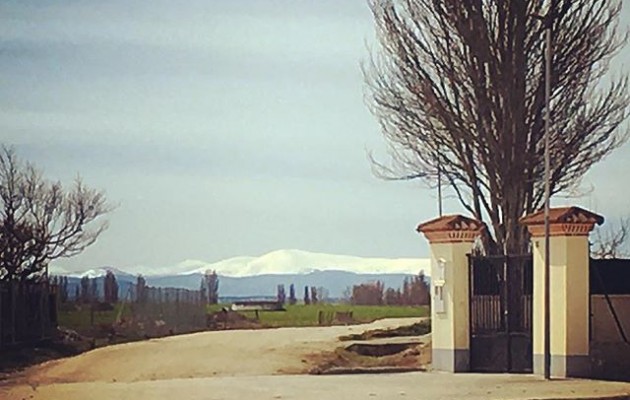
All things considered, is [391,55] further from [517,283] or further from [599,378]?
[599,378]

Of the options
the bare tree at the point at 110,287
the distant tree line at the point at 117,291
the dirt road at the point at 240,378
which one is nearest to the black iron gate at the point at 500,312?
the dirt road at the point at 240,378

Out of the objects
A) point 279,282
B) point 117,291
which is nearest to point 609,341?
point 279,282

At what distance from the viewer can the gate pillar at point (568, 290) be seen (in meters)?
11.1

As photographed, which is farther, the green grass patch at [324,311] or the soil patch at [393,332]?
the soil patch at [393,332]

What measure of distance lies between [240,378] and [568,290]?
3.19m

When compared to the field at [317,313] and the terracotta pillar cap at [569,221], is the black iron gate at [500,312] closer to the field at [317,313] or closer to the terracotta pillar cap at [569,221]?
the terracotta pillar cap at [569,221]

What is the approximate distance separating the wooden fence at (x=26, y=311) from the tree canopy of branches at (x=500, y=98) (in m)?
4.29

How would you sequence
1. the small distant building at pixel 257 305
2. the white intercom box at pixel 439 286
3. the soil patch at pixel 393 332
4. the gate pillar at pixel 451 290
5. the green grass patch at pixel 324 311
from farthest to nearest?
1. the soil patch at pixel 393 332
2. the green grass patch at pixel 324 311
3. the small distant building at pixel 257 305
4. the white intercom box at pixel 439 286
5. the gate pillar at pixel 451 290

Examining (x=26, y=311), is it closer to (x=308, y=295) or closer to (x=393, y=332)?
(x=308, y=295)

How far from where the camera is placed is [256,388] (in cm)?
1015

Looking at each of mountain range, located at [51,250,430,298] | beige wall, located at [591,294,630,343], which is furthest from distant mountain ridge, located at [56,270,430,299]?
beige wall, located at [591,294,630,343]

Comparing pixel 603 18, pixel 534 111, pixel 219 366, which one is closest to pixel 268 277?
pixel 219 366

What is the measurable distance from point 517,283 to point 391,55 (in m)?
3.11

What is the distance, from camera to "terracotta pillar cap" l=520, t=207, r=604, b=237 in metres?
11.0
